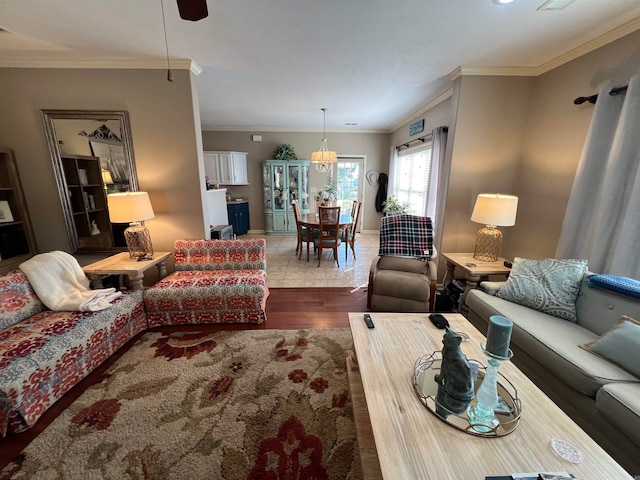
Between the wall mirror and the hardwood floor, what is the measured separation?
140 centimetres

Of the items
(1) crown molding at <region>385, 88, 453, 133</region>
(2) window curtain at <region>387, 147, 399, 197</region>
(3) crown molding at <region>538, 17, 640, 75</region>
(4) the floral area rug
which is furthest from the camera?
(2) window curtain at <region>387, 147, 399, 197</region>

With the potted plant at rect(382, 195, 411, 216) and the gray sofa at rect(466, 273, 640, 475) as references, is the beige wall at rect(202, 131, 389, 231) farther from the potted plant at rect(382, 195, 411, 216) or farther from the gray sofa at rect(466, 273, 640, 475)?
the gray sofa at rect(466, 273, 640, 475)

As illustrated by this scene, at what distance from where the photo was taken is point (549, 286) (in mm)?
1794

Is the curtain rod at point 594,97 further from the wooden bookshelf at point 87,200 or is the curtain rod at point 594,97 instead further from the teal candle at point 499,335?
the wooden bookshelf at point 87,200

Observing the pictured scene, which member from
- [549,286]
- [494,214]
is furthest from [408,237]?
[549,286]

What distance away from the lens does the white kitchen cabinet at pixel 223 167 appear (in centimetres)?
543

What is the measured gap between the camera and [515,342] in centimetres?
164

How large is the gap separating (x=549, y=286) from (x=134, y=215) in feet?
11.4

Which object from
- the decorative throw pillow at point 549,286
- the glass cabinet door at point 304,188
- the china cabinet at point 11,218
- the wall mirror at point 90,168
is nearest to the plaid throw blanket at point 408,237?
the decorative throw pillow at point 549,286

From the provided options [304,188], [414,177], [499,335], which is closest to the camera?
[499,335]

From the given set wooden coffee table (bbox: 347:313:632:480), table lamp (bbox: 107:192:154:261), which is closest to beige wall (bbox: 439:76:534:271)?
wooden coffee table (bbox: 347:313:632:480)

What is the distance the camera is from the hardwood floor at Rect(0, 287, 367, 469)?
135 centimetres

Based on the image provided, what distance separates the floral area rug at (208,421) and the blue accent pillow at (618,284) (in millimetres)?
1776

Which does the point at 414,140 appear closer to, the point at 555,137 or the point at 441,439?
the point at 555,137
